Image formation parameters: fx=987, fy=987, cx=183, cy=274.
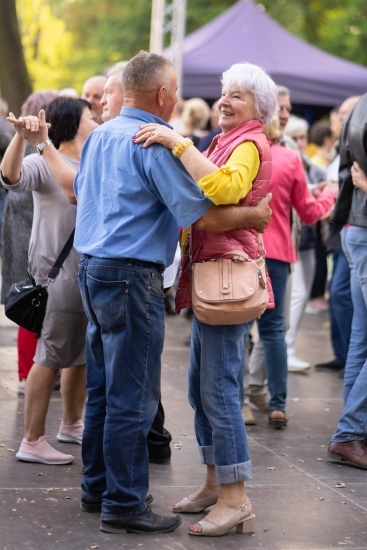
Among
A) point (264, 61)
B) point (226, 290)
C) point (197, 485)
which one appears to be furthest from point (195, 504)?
point (264, 61)

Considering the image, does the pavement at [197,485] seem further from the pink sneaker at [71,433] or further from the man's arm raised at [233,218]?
the man's arm raised at [233,218]

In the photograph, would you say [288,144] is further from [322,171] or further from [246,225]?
[246,225]

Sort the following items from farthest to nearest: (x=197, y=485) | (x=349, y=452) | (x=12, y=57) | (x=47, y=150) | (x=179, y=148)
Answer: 1. (x=12, y=57)
2. (x=349, y=452)
3. (x=197, y=485)
4. (x=47, y=150)
5. (x=179, y=148)

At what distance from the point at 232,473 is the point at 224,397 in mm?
324

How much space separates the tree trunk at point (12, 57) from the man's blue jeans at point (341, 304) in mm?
8106

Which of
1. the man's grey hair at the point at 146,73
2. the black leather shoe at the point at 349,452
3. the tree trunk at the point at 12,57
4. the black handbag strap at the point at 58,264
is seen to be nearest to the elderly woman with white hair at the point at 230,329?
the man's grey hair at the point at 146,73

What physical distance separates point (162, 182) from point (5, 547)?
5.15ft

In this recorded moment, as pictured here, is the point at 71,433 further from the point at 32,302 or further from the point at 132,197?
the point at 132,197

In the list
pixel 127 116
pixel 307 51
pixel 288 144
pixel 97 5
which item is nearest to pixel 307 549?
pixel 127 116

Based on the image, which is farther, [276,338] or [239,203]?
[276,338]

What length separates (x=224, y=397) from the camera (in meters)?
4.18

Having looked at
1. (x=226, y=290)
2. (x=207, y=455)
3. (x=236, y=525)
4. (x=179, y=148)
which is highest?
(x=179, y=148)

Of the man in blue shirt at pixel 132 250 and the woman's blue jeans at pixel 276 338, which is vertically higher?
the man in blue shirt at pixel 132 250

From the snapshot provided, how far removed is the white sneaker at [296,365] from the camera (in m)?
8.27
